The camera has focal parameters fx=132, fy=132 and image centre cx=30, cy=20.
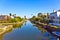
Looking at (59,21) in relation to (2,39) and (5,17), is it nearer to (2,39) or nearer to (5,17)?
(2,39)

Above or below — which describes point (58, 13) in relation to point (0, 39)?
above

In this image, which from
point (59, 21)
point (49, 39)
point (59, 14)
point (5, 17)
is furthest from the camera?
point (5, 17)

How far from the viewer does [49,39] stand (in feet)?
79.9

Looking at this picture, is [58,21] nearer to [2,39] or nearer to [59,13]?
[59,13]

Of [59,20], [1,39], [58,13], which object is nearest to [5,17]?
[58,13]

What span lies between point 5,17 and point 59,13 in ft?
192

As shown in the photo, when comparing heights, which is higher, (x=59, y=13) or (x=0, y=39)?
(x=59, y=13)

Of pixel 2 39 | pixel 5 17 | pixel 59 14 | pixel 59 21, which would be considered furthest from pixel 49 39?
pixel 5 17

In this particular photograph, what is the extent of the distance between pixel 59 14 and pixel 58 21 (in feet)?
26.2

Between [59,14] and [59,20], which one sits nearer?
[59,20]

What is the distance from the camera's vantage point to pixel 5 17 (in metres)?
105

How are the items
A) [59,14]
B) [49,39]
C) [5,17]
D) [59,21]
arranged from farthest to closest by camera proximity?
[5,17] → [59,14] → [59,21] → [49,39]

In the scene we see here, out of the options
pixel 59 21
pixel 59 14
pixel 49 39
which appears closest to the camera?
pixel 49 39

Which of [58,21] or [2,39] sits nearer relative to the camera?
[2,39]
